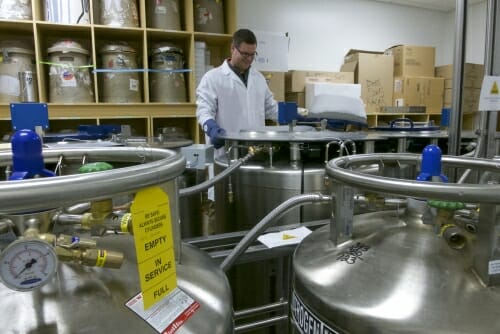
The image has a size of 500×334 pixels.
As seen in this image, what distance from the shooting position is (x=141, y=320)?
402mm

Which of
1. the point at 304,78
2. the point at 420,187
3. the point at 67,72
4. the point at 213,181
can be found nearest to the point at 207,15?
the point at 67,72

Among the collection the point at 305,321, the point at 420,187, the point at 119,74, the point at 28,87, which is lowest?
the point at 305,321

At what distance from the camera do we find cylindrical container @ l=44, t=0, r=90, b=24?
2.31 metres

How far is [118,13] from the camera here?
2416mm

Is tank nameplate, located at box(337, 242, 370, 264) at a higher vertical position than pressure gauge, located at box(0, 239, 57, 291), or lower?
lower

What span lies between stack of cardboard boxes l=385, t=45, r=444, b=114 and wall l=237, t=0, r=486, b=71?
424 mm

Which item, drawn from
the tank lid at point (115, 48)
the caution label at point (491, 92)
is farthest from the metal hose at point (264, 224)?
the tank lid at point (115, 48)

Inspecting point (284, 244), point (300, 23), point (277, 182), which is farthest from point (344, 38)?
point (284, 244)

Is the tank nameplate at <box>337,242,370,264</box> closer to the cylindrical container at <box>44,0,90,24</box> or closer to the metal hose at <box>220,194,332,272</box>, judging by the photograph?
the metal hose at <box>220,194,332,272</box>

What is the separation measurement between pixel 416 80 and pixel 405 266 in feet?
12.5

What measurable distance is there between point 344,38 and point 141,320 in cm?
421

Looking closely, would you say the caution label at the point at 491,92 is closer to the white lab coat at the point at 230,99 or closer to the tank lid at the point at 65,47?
the white lab coat at the point at 230,99

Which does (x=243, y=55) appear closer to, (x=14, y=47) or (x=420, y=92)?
(x=14, y=47)

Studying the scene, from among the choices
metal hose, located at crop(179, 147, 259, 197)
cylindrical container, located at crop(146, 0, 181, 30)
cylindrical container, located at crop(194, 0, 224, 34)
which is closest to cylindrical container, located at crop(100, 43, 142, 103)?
cylindrical container, located at crop(146, 0, 181, 30)
